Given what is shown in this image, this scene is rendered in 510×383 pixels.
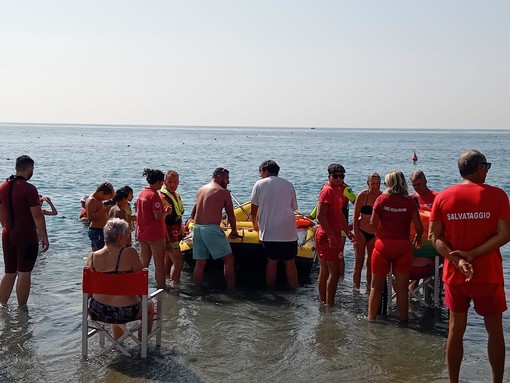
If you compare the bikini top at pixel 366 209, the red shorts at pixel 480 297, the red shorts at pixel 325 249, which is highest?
the bikini top at pixel 366 209

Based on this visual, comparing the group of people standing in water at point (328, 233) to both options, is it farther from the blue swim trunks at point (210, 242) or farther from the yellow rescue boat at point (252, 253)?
the yellow rescue boat at point (252, 253)

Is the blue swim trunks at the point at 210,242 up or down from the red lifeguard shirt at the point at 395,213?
down

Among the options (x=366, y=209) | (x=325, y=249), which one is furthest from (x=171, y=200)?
(x=366, y=209)

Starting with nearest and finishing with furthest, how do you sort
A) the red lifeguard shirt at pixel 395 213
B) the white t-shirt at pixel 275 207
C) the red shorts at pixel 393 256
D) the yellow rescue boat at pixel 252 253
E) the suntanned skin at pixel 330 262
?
the red lifeguard shirt at pixel 395 213 → the red shorts at pixel 393 256 → the suntanned skin at pixel 330 262 → the white t-shirt at pixel 275 207 → the yellow rescue boat at pixel 252 253

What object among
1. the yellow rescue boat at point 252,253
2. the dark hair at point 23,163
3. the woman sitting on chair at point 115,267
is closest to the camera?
the woman sitting on chair at point 115,267

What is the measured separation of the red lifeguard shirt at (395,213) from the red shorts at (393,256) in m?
0.08

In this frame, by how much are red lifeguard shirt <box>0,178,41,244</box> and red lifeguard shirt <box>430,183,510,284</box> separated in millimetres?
4698

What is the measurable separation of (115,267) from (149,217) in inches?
108

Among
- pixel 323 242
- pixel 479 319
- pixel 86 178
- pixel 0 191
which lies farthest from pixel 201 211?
pixel 86 178

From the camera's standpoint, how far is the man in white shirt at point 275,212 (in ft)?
28.4

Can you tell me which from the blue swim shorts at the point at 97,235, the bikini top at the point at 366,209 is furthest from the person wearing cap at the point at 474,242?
the blue swim shorts at the point at 97,235

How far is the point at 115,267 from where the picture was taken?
5.85m

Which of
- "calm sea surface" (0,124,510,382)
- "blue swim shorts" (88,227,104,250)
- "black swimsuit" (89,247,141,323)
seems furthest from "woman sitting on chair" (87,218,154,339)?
"blue swim shorts" (88,227,104,250)

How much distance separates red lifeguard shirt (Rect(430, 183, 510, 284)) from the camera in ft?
16.0
